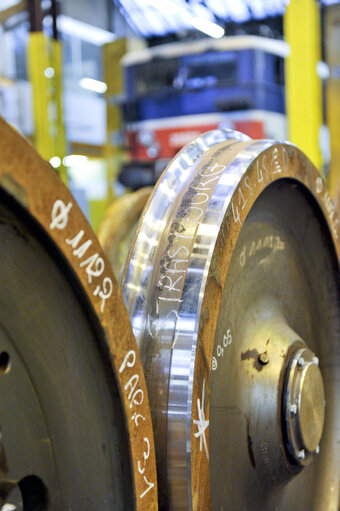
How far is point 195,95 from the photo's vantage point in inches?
265

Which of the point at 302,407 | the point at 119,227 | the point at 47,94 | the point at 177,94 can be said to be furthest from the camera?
the point at 177,94

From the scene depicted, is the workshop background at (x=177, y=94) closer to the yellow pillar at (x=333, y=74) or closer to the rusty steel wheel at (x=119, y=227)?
the yellow pillar at (x=333, y=74)

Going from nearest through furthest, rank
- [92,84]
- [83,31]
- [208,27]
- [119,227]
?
1. [119,227]
2. [92,84]
3. [83,31]
4. [208,27]

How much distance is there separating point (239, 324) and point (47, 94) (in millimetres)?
5047

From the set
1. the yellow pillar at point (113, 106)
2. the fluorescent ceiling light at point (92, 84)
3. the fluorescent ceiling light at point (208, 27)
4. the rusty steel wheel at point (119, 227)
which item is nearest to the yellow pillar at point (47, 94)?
the yellow pillar at point (113, 106)

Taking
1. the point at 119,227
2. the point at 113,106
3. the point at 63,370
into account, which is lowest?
the point at 63,370

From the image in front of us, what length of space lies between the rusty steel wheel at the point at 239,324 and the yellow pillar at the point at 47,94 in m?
4.34

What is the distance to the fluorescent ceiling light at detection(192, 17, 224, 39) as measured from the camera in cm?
1523

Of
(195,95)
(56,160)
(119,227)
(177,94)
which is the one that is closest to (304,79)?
(119,227)

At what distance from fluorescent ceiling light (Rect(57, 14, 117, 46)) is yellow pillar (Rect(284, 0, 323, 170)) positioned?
1074 centimetres

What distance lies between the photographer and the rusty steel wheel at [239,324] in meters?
0.85

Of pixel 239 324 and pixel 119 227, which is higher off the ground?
pixel 119 227

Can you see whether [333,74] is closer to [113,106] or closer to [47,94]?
[47,94]

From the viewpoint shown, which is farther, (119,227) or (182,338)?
(119,227)
